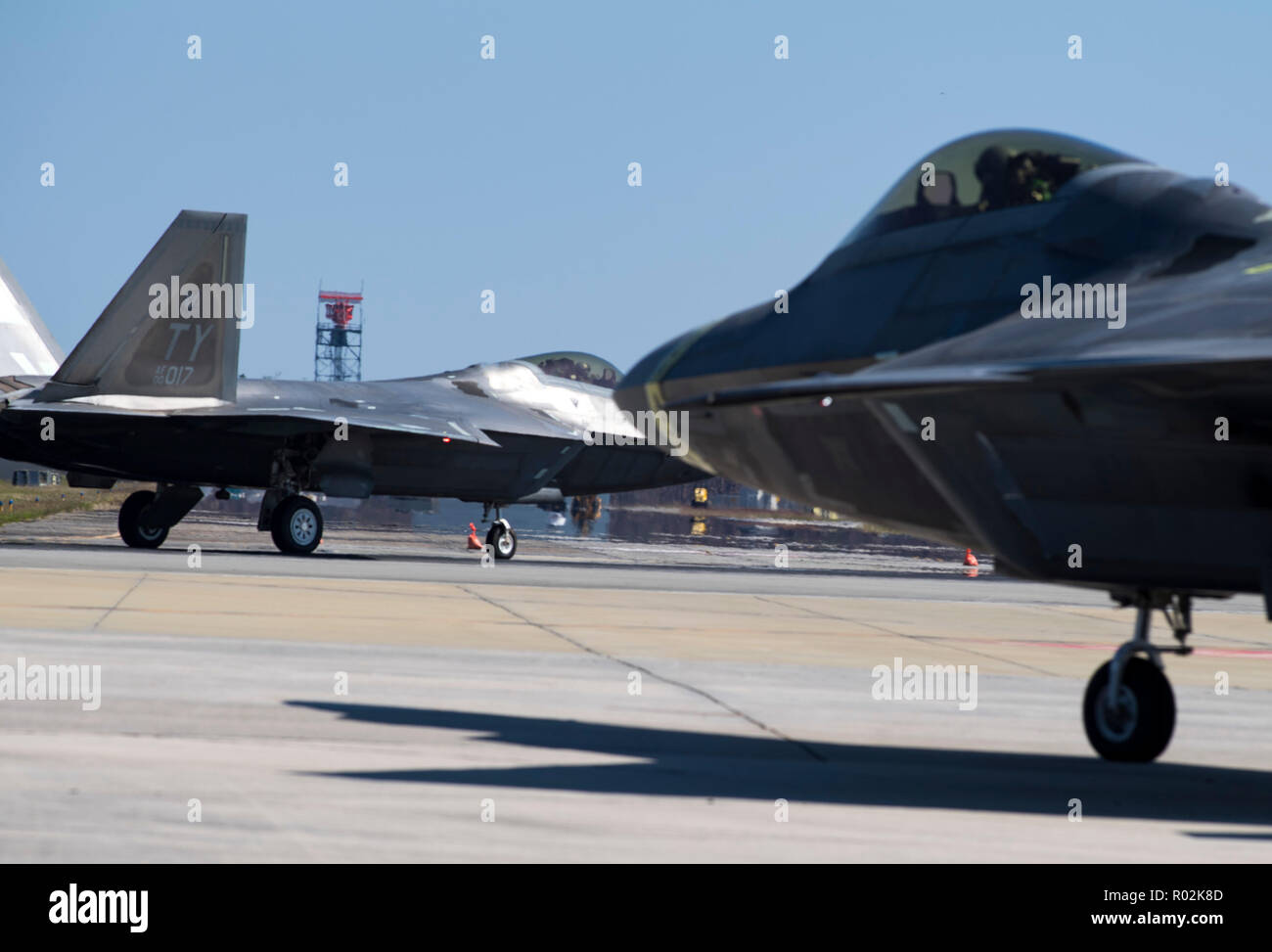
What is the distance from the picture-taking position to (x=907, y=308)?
9.26 meters

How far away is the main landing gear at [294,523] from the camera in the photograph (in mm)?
29828

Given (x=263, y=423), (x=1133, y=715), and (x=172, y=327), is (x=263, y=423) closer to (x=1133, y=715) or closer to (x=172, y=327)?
(x=172, y=327)

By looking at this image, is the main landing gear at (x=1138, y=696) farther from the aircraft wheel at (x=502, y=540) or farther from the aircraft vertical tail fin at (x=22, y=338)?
the aircraft vertical tail fin at (x=22, y=338)

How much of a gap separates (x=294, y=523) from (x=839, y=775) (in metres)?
22.9

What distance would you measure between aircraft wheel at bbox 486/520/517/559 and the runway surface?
12466 millimetres

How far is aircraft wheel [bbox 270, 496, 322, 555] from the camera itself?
97.8 ft

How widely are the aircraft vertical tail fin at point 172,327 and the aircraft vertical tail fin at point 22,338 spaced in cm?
2463

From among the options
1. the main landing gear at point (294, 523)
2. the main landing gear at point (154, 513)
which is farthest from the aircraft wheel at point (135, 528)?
the main landing gear at point (294, 523)

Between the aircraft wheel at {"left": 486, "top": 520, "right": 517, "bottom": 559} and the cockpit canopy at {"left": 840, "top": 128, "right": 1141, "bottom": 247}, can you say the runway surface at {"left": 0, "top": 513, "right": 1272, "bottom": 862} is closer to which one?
the cockpit canopy at {"left": 840, "top": 128, "right": 1141, "bottom": 247}

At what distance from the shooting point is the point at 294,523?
29875 millimetres

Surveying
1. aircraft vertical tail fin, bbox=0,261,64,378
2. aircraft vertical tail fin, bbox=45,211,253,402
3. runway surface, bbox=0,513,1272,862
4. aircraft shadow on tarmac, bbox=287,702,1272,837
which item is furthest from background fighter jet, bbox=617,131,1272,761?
Result: aircraft vertical tail fin, bbox=0,261,64,378

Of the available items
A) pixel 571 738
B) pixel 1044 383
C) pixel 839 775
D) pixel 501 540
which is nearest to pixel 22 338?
pixel 501 540

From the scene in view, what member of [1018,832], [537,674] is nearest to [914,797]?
[1018,832]
